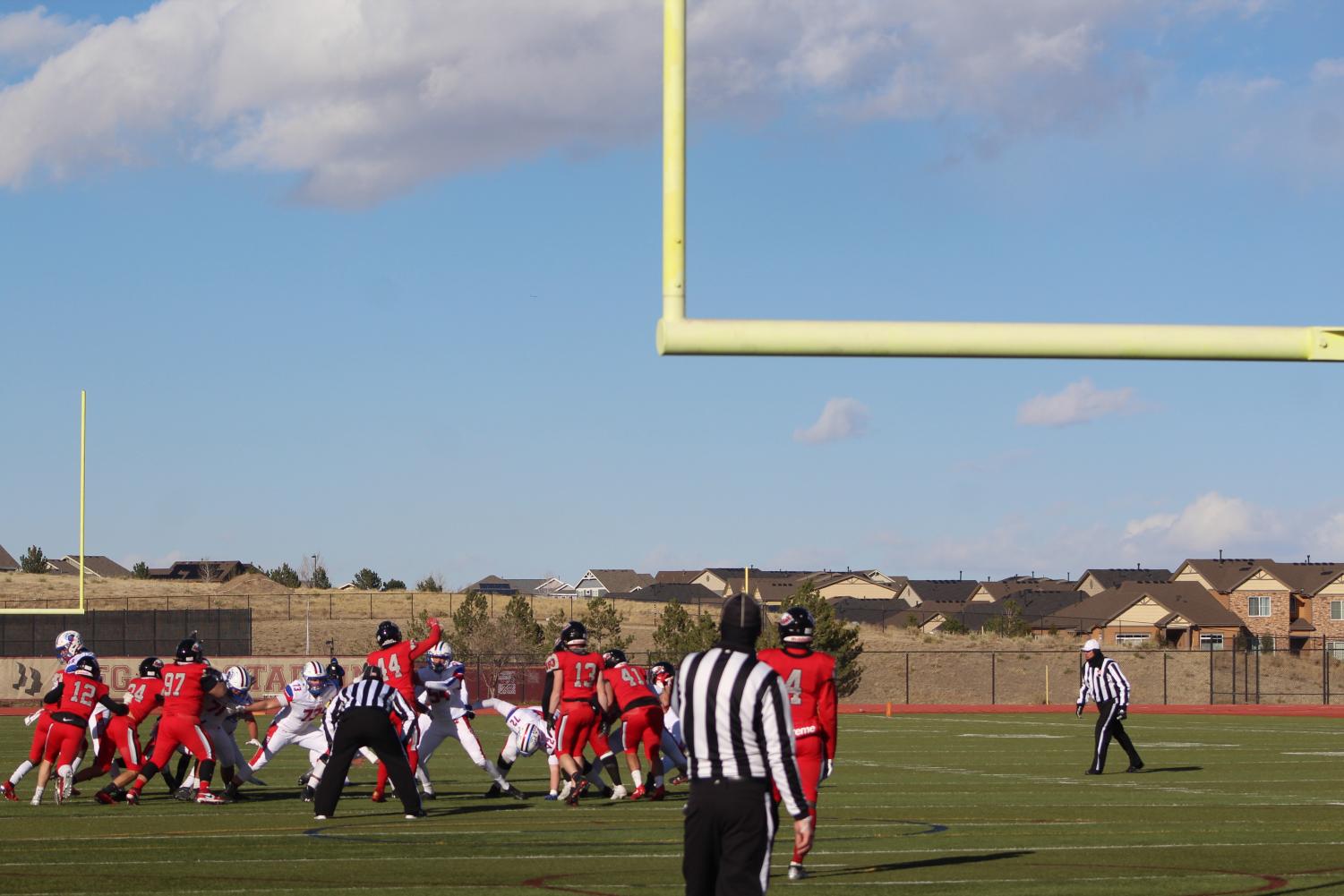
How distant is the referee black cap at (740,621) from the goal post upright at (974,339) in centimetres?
118

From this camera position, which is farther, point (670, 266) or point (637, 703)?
A: point (637, 703)

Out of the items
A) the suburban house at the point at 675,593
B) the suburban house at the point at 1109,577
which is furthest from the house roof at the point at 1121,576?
the suburban house at the point at 675,593

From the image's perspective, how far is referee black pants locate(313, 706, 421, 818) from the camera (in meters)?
15.3

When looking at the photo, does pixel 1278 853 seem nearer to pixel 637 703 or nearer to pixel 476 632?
pixel 637 703

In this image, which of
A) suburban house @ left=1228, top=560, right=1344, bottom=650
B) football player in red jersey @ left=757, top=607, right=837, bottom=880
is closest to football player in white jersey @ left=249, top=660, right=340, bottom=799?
football player in red jersey @ left=757, top=607, right=837, bottom=880

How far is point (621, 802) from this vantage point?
1844cm

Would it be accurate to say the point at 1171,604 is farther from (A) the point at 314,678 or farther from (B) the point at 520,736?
(A) the point at 314,678

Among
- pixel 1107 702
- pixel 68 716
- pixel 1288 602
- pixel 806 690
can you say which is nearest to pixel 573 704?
pixel 68 716

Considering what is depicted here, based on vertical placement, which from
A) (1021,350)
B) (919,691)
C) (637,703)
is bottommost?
(919,691)

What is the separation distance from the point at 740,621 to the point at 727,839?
1005 mm

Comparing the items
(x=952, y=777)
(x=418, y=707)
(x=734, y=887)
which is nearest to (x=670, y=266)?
(x=734, y=887)

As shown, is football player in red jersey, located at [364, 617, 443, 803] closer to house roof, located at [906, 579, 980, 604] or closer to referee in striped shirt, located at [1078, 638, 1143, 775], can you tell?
referee in striped shirt, located at [1078, 638, 1143, 775]

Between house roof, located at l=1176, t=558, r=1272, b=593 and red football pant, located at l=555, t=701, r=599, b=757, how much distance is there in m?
83.9

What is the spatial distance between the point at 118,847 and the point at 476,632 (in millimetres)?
58570
